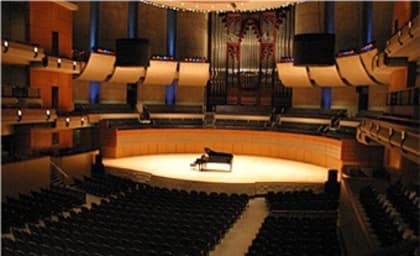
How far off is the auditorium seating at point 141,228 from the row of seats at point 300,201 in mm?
983

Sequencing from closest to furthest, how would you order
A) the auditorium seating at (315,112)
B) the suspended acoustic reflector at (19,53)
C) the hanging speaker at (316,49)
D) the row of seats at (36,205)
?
the row of seats at (36,205) < the hanging speaker at (316,49) < the suspended acoustic reflector at (19,53) < the auditorium seating at (315,112)

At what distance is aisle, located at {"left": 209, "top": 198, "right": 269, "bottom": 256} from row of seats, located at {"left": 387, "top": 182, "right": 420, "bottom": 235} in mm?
3320

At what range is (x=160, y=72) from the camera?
21297 millimetres

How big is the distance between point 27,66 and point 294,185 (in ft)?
35.2

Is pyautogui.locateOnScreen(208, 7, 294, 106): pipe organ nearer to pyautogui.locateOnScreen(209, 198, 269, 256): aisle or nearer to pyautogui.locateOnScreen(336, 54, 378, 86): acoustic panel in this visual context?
pyautogui.locateOnScreen(336, 54, 378, 86): acoustic panel

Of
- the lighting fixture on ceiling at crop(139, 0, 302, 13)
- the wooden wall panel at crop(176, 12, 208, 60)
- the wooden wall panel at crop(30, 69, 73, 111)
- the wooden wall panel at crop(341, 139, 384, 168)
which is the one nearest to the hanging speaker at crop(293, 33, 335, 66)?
the lighting fixture on ceiling at crop(139, 0, 302, 13)

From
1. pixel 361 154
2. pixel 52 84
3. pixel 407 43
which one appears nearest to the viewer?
pixel 407 43

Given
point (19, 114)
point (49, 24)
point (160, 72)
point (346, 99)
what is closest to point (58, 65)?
point (49, 24)

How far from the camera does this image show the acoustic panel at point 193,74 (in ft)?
69.5

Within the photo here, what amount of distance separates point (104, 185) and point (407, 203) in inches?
386

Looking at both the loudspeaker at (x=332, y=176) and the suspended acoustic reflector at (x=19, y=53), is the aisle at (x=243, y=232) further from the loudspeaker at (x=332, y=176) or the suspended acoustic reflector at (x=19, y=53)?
the suspended acoustic reflector at (x=19, y=53)

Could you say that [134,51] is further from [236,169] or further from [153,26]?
[153,26]

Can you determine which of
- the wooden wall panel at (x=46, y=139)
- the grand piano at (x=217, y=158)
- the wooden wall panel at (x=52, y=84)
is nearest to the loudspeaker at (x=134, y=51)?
the wooden wall panel at (x=52, y=84)

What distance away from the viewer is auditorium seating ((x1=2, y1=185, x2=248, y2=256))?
25.9 ft
